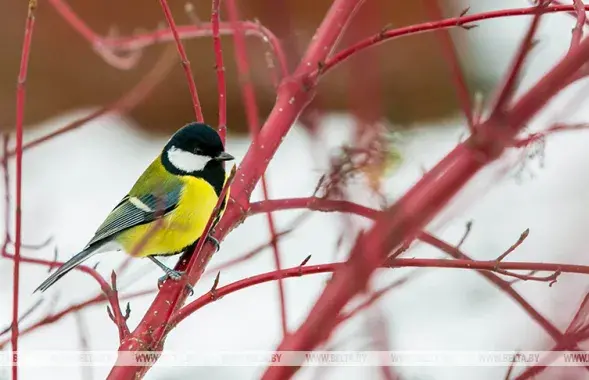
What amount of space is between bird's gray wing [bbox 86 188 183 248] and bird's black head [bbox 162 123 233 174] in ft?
0.12

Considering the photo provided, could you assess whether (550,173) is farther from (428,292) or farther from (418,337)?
(418,337)

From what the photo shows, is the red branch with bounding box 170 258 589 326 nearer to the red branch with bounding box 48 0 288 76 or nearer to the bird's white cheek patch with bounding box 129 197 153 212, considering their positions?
the red branch with bounding box 48 0 288 76

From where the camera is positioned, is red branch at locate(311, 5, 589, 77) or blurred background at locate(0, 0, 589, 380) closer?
red branch at locate(311, 5, 589, 77)

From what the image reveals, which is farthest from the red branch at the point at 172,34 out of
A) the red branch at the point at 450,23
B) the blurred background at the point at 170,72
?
the blurred background at the point at 170,72

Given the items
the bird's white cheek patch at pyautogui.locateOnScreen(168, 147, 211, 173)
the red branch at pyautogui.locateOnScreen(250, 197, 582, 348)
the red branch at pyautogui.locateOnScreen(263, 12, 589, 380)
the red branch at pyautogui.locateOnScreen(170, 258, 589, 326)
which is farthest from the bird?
the red branch at pyautogui.locateOnScreen(263, 12, 589, 380)

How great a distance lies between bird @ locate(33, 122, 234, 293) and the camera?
933mm

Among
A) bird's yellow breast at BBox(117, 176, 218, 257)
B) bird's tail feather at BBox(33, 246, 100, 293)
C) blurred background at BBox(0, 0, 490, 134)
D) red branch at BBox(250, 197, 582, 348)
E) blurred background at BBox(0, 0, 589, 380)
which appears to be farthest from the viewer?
blurred background at BBox(0, 0, 490, 134)

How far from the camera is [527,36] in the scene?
271 mm

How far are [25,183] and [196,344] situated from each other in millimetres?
805

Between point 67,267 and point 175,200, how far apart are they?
0.64 feet

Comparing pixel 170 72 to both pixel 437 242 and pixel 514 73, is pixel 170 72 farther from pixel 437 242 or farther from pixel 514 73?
pixel 514 73

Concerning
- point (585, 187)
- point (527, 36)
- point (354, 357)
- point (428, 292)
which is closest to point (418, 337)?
point (428, 292)

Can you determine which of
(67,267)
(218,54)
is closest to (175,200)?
(67,267)

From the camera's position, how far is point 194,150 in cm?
97
